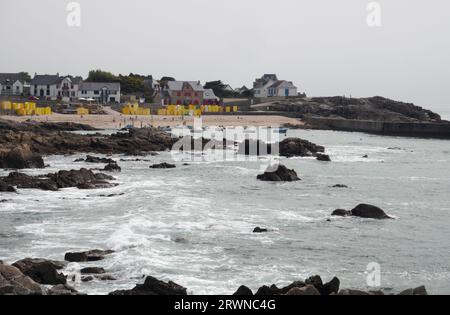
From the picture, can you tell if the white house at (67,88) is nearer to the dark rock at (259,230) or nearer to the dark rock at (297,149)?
the dark rock at (297,149)

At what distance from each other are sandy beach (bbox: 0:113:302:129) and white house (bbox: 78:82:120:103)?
18.7 m

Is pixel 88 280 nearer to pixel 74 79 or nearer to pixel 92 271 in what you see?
pixel 92 271

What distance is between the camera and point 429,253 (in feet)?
69.4

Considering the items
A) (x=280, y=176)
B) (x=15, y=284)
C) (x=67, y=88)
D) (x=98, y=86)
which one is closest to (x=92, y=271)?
(x=15, y=284)

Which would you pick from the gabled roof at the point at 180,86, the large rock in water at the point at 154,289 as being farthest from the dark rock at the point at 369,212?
the gabled roof at the point at 180,86

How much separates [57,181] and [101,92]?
3342 inches

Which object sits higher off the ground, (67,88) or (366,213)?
(67,88)

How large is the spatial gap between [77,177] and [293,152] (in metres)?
26.3

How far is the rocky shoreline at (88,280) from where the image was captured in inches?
508

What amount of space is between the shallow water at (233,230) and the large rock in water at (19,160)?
2.25 meters

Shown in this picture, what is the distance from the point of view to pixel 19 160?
38.6 m

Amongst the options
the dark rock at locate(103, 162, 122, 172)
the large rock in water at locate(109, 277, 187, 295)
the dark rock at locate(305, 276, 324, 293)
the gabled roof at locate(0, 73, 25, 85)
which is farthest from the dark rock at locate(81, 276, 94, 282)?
the gabled roof at locate(0, 73, 25, 85)
